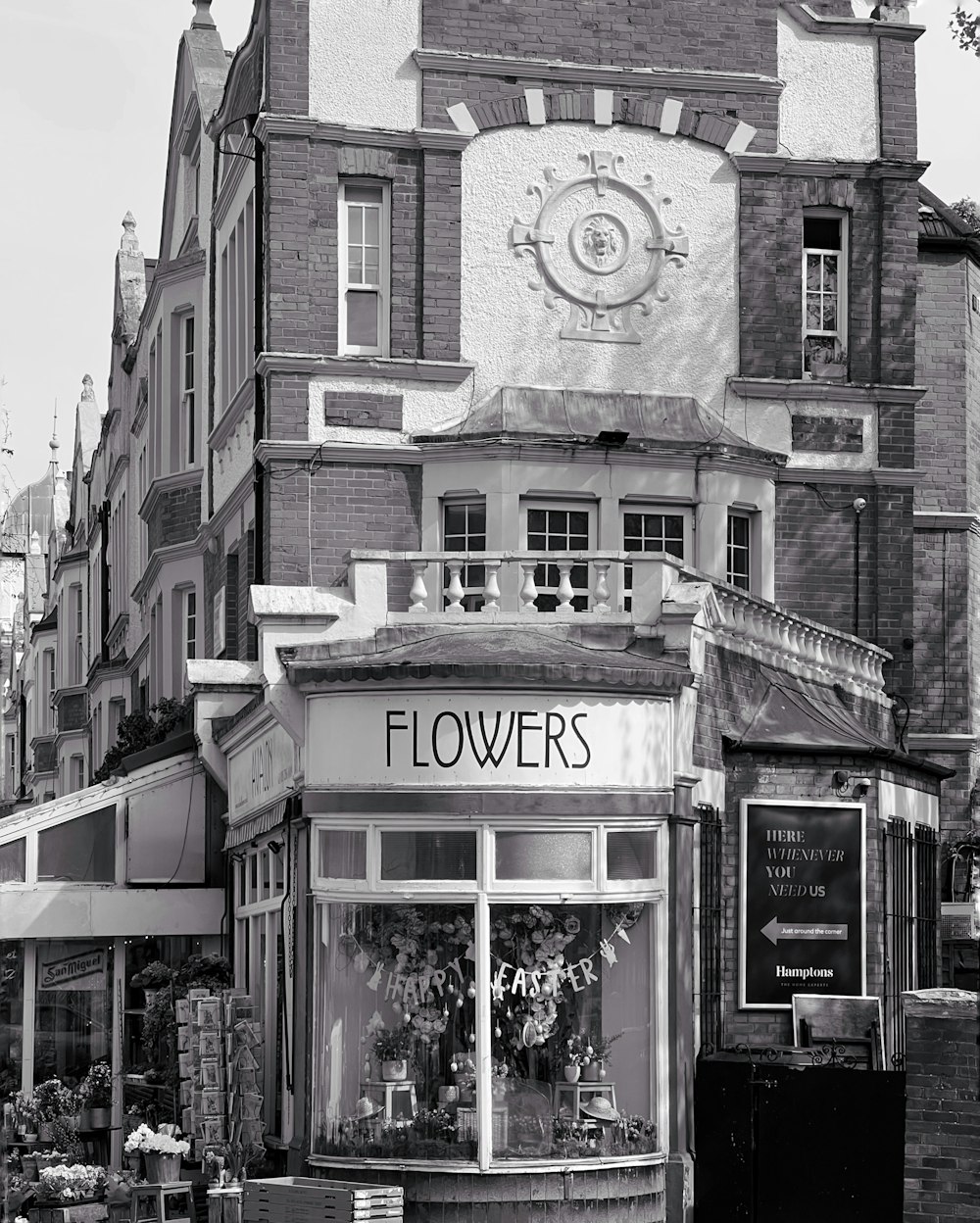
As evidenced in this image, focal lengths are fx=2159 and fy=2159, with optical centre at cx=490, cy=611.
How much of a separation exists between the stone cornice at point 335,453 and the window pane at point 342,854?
6558 mm

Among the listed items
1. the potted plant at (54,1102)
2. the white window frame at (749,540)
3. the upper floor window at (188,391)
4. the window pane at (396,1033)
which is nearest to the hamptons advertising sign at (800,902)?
the window pane at (396,1033)

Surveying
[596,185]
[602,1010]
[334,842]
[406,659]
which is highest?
[596,185]

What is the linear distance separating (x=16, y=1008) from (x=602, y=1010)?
791 cm

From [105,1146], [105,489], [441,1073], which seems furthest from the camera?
[105,489]

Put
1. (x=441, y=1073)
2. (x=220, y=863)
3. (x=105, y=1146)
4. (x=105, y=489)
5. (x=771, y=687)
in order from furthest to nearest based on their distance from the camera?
(x=105, y=489)
(x=220, y=863)
(x=105, y=1146)
(x=771, y=687)
(x=441, y=1073)

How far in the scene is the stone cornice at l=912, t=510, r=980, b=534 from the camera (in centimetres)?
2541

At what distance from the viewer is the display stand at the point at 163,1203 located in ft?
52.9

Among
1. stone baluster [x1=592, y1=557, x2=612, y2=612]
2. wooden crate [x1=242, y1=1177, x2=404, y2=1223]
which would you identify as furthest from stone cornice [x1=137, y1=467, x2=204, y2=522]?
wooden crate [x1=242, y1=1177, x2=404, y2=1223]

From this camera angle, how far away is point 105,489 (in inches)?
1686

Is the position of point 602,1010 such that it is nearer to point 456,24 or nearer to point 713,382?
point 713,382

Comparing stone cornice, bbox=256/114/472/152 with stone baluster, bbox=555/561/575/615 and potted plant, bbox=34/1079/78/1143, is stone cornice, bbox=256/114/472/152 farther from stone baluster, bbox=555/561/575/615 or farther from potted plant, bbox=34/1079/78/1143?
potted plant, bbox=34/1079/78/1143

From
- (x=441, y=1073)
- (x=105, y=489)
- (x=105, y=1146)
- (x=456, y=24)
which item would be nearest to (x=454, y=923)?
(x=441, y=1073)

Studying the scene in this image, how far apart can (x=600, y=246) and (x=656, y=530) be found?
3061mm

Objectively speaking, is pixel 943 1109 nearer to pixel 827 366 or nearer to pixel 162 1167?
pixel 162 1167
